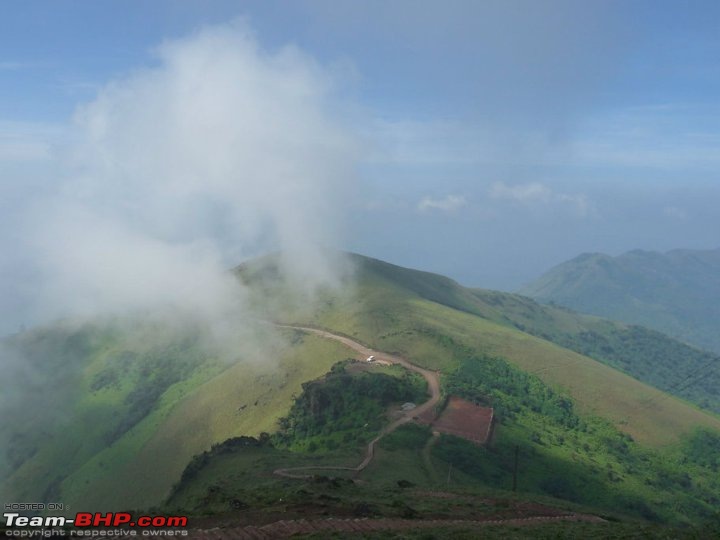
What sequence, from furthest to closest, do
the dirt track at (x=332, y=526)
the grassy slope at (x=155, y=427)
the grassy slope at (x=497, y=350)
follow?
the grassy slope at (x=497, y=350) < the grassy slope at (x=155, y=427) < the dirt track at (x=332, y=526)

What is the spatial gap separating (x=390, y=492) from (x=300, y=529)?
16802 millimetres

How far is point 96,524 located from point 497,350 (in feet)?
314

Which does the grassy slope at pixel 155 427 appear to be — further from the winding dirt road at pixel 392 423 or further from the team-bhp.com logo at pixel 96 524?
the team-bhp.com logo at pixel 96 524

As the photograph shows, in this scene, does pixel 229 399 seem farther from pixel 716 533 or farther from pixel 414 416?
pixel 716 533

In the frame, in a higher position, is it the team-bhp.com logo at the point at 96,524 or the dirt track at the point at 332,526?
the team-bhp.com logo at the point at 96,524

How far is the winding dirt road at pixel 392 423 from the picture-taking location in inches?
2289

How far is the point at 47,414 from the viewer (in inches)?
5212

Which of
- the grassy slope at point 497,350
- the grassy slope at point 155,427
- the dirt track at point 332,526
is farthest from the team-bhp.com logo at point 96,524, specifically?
the grassy slope at point 497,350

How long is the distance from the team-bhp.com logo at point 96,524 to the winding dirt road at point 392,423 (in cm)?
2311

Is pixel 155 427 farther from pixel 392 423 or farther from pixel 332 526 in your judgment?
pixel 332 526

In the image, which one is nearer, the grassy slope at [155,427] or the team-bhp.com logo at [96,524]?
the team-bhp.com logo at [96,524]

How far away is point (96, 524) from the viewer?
27.5 metres

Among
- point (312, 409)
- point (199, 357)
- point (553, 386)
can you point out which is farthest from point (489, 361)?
point (199, 357)

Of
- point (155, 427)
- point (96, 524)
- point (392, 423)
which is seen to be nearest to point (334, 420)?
point (392, 423)
